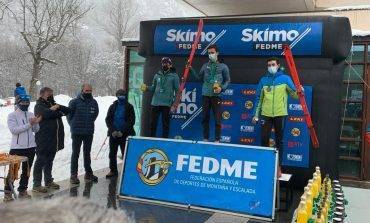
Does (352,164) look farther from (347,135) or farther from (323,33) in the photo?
(323,33)

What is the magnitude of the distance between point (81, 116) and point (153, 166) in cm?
213

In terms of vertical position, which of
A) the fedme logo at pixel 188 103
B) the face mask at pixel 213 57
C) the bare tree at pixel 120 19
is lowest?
the fedme logo at pixel 188 103

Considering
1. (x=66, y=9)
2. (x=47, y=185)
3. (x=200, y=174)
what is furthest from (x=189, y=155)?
(x=66, y=9)

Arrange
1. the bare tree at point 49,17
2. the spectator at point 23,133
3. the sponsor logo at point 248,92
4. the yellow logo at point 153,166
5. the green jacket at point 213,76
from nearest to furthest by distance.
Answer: the yellow logo at point 153,166
the spectator at point 23,133
the green jacket at point 213,76
the sponsor logo at point 248,92
the bare tree at point 49,17

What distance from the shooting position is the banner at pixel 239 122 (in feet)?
26.8

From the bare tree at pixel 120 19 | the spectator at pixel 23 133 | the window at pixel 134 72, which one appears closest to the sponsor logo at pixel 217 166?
the spectator at pixel 23 133

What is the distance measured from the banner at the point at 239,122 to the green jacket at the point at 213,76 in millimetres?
558

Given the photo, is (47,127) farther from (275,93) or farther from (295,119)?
(295,119)

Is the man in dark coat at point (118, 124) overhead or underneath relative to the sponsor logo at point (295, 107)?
underneath

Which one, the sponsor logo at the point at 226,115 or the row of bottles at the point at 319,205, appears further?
the sponsor logo at the point at 226,115

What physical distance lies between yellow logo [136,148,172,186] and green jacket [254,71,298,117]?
193cm

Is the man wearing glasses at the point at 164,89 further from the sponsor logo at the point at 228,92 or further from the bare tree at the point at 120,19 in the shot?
the bare tree at the point at 120,19

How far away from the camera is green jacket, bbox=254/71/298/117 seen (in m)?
7.57

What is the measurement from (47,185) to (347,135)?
7.13 metres
